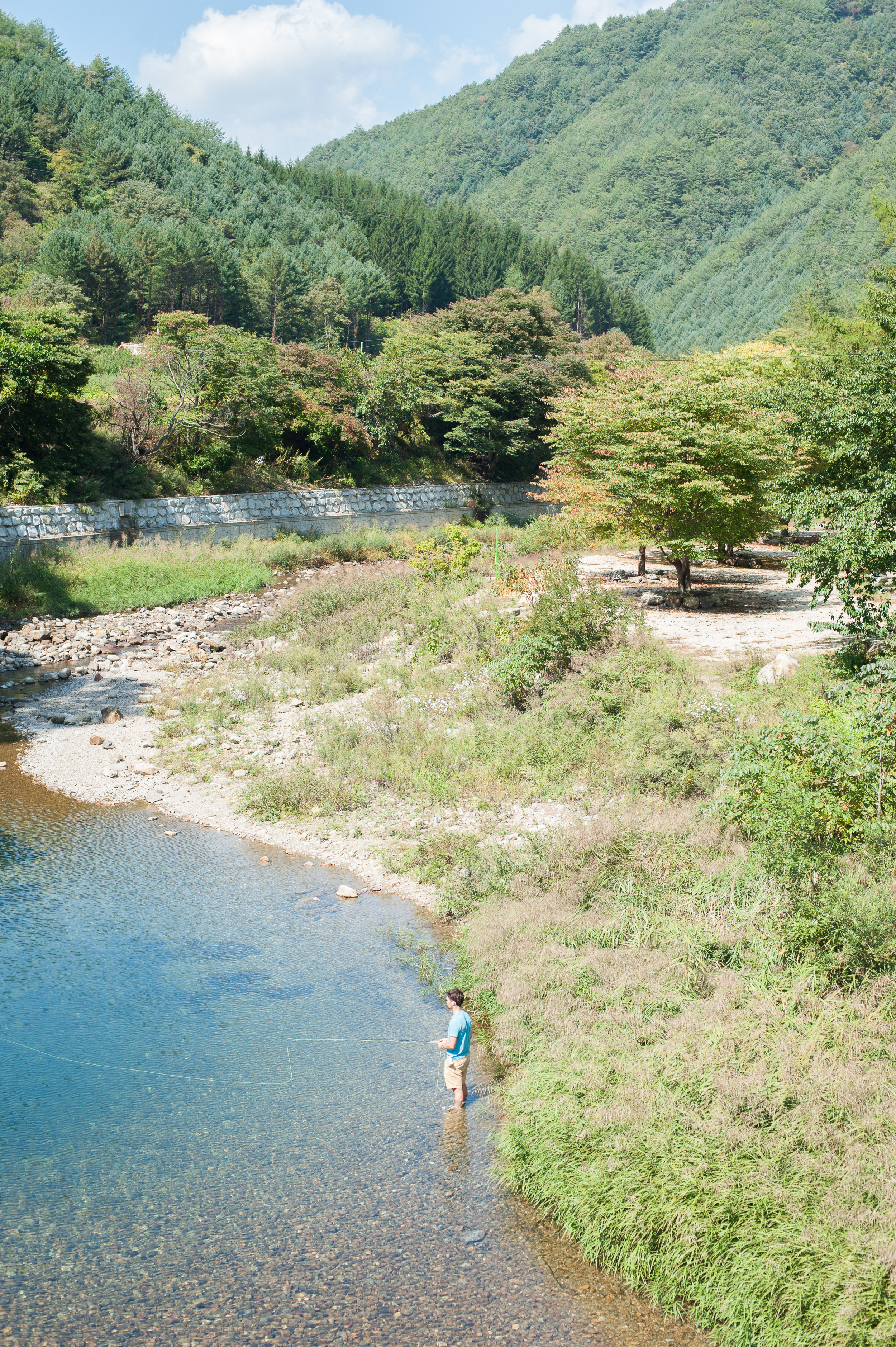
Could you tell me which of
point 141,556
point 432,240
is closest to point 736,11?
point 432,240

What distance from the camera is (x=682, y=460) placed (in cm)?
1803

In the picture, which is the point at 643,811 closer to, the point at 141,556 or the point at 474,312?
the point at 141,556

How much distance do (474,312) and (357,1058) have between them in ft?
128

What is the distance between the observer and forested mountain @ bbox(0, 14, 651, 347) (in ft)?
154

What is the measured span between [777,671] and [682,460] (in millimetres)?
6600

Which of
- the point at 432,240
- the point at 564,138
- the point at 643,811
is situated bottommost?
the point at 643,811

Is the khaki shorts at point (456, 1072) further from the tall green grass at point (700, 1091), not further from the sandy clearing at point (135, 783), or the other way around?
the sandy clearing at point (135, 783)

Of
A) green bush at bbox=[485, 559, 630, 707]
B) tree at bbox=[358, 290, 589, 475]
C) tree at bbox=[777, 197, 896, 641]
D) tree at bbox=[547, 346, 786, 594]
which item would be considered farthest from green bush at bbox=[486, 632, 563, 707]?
tree at bbox=[358, 290, 589, 475]

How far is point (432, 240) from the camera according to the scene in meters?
78.9

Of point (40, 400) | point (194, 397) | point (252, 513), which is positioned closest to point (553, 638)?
point (40, 400)

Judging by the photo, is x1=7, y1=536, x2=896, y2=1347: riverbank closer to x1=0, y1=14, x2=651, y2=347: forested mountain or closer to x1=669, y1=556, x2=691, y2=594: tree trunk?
x1=669, y1=556, x2=691, y2=594: tree trunk

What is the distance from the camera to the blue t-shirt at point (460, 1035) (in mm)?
6465

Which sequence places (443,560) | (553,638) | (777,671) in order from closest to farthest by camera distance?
(777,671) → (553,638) → (443,560)

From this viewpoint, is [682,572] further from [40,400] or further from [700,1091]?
[40,400]
